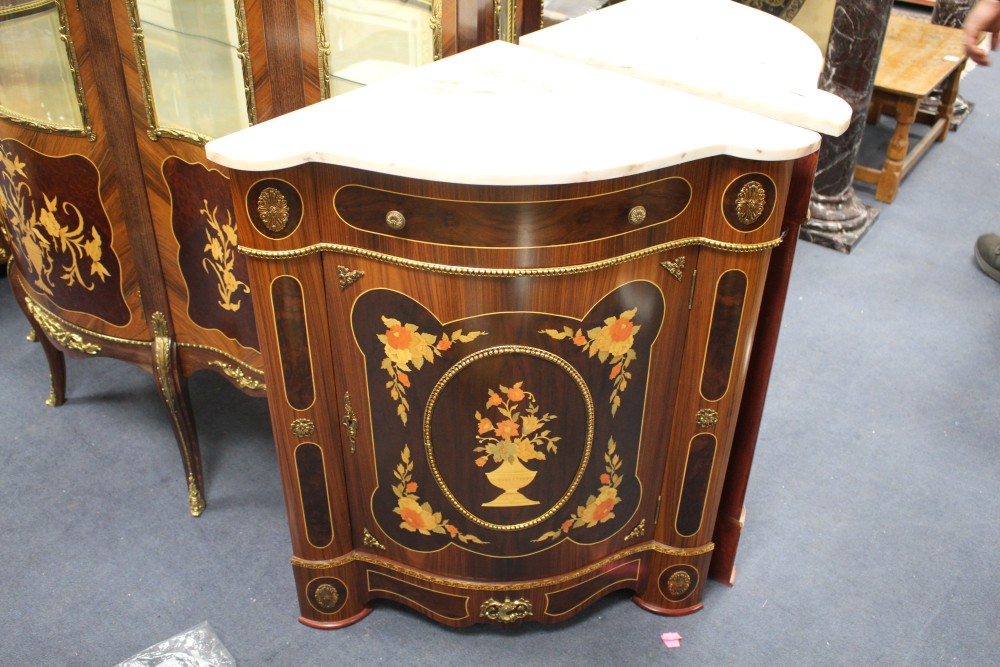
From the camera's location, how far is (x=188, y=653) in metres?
1.96

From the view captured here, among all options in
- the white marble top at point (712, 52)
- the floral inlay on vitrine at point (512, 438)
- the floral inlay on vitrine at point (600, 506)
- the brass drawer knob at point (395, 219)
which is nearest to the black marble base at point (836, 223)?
the white marble top at point (712, 52)

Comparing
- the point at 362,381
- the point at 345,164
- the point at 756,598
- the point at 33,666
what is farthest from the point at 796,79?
the point at 33,666

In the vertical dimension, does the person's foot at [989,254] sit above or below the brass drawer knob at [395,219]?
below

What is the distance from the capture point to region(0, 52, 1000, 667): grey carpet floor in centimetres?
201

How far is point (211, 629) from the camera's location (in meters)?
2.01

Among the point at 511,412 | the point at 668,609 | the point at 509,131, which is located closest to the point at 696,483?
the point at 668,609

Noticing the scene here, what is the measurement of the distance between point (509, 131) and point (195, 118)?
0.75 meters

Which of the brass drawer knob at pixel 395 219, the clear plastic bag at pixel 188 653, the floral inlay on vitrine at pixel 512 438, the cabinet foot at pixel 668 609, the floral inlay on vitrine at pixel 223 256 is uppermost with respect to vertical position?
the brass drawer knob at pixel 395 219

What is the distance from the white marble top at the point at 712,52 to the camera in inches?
64.4

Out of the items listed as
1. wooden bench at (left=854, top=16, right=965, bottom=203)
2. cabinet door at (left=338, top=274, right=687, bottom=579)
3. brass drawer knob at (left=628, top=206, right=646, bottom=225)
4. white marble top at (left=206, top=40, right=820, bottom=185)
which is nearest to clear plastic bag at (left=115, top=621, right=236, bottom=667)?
cabinet door at (left=338, top=274, right=687, bottom=579)

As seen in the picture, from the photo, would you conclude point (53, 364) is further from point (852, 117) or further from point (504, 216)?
point (852, 117)

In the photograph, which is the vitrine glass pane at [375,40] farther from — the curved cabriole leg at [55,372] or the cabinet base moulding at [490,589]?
the curved cabriole leg at [55,372]

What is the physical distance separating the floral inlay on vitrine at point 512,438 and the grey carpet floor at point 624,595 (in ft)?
1.50

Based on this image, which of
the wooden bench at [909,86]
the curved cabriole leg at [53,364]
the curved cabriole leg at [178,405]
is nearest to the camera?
the curved cabriole leg at [178,405]
